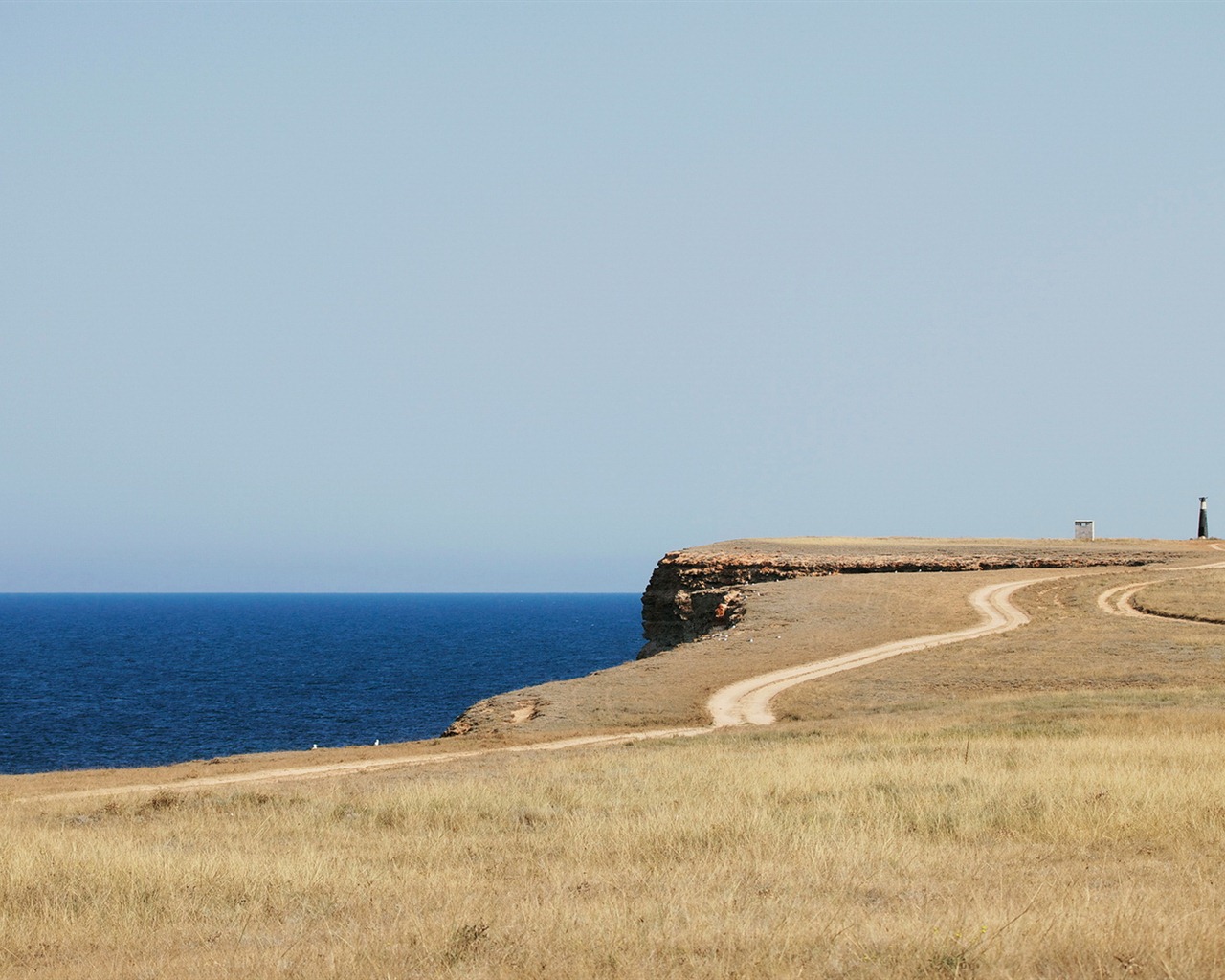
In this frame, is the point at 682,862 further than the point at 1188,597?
No

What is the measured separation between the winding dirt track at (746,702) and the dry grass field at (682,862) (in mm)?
1223

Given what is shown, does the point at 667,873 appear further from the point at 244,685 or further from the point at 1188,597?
the point at 244,685

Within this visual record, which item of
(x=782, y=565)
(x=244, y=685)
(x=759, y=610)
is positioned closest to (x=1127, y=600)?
(x=759, y=610)

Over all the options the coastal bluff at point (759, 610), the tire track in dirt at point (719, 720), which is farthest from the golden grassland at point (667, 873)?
the coastal bluff at point (759, 610)

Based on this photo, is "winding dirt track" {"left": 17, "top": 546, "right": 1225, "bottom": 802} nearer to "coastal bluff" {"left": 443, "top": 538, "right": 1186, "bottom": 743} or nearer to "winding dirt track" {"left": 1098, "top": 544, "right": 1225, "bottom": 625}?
"winding dirt track" {"left": 1098, "top": 544, "right": 1225, "bottom": 625}

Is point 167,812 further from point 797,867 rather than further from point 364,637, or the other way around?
point 364,637

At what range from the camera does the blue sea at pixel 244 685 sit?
54781 millimetres

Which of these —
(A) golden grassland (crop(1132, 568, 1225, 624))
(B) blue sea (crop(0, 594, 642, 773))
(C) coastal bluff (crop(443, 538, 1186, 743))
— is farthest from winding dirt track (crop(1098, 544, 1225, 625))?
(B) blue sea (crop(0, 594, 642, 773))

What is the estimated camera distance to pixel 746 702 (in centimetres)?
2895

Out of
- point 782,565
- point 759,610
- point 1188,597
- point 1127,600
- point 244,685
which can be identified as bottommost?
point 244,685

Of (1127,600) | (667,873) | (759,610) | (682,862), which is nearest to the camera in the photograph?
(667,873)

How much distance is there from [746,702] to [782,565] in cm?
2866

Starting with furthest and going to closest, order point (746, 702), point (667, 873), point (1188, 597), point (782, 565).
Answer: point (782, 565)
point (1188, 597)
point (746, 702)
point (667, 873)

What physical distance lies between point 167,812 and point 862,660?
2302 centimetres
